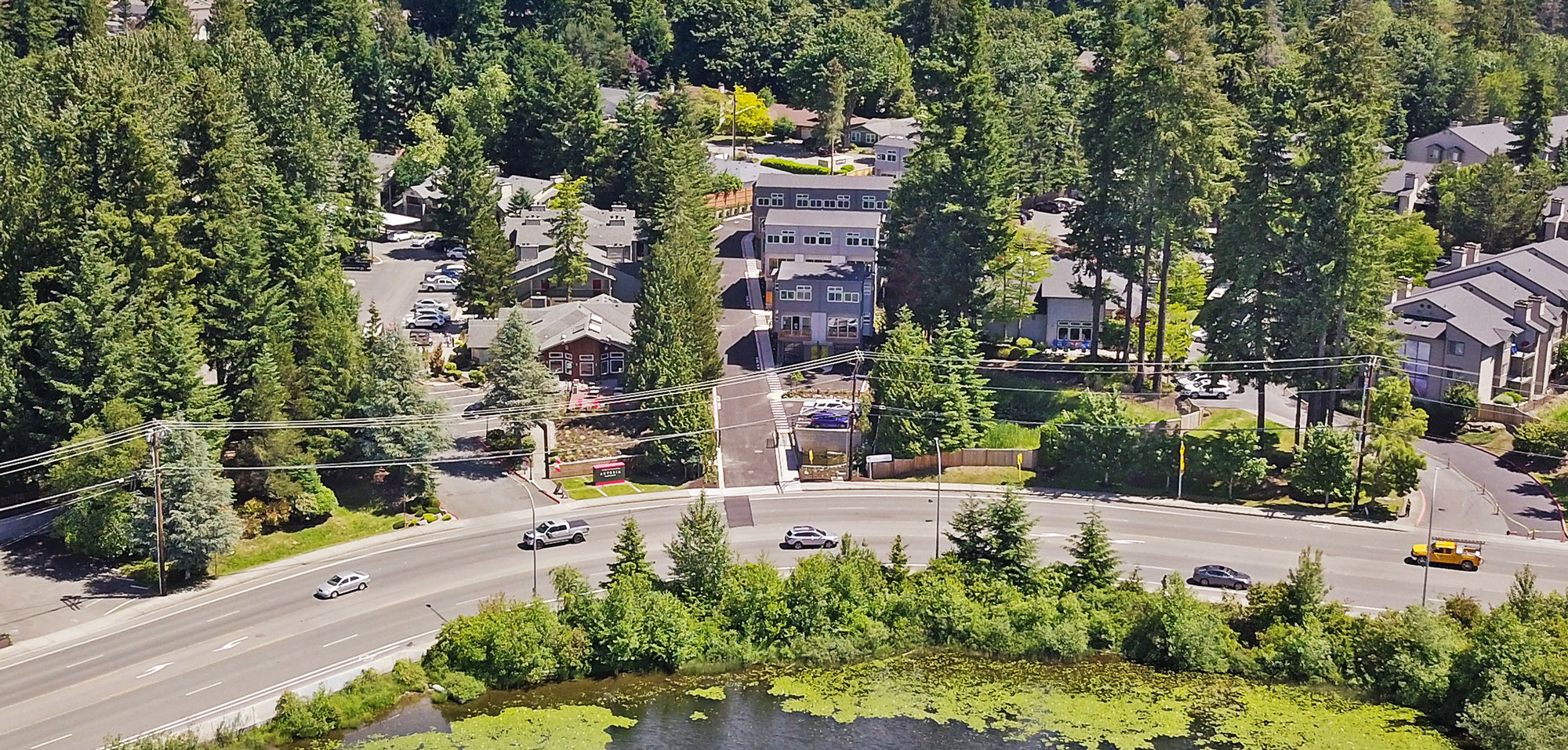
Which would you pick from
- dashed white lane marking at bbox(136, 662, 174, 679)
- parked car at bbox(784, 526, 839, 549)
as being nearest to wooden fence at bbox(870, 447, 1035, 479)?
parked car at bbox(784, 526, 839, 549)

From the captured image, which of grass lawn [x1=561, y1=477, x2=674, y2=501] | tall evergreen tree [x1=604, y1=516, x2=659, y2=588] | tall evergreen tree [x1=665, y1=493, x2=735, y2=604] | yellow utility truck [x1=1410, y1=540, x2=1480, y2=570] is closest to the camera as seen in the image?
tall evergreen tree [x1=604, y1=516, x2=659, y2=588]

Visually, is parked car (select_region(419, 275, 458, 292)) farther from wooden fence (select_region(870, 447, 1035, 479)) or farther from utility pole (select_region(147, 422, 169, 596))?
utility pole (select_region(147, 422, 169, 596))

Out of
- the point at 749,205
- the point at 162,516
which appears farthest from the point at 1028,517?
the point at 749,205

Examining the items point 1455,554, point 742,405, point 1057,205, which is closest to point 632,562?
point 742,405

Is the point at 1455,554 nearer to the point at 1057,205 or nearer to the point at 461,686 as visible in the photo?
the point at 461,686

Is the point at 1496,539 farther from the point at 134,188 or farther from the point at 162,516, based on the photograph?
the point at 134,188

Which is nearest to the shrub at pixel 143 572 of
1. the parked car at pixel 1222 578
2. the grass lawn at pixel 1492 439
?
the parked car at pixel 1222 578
